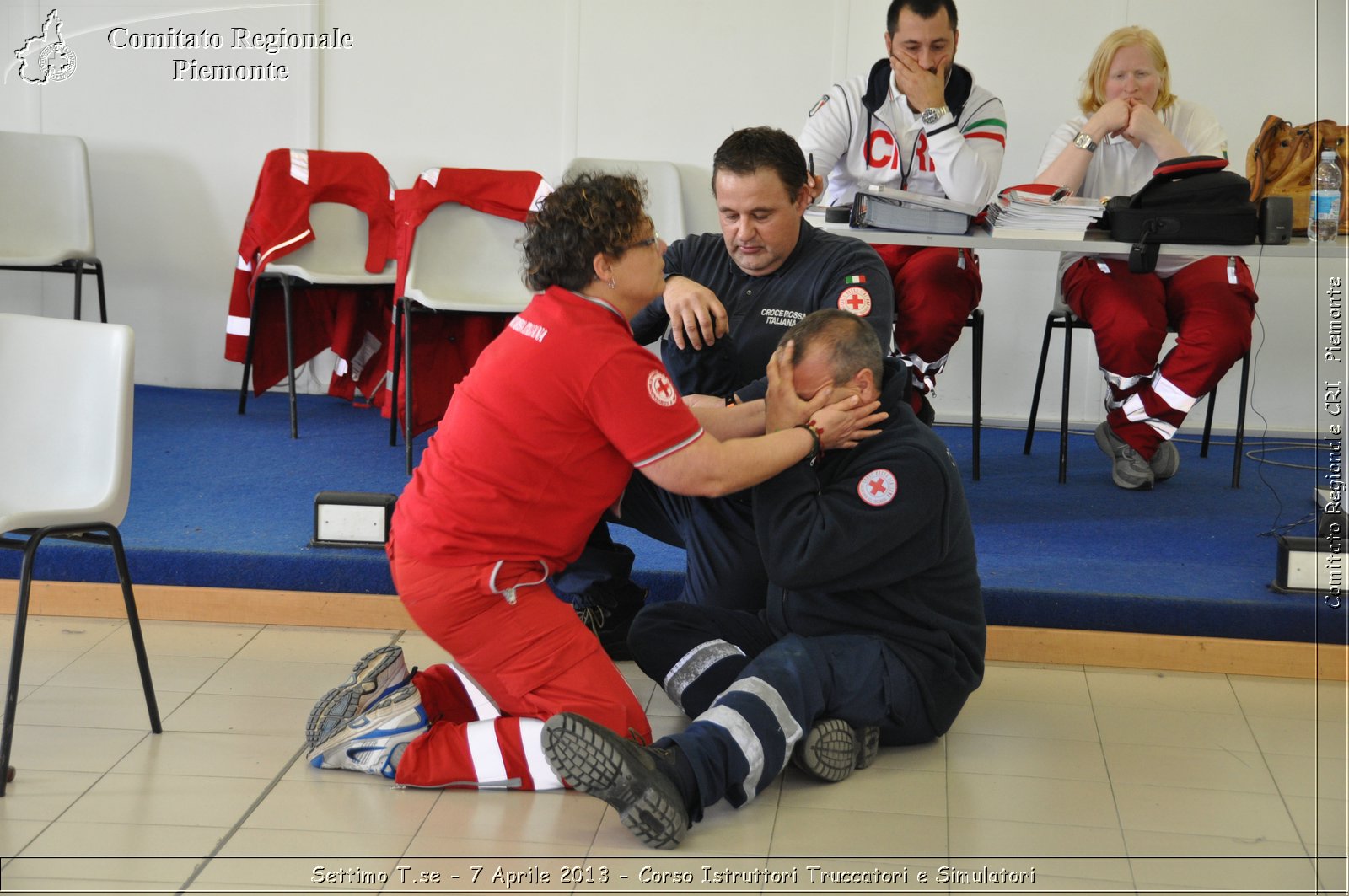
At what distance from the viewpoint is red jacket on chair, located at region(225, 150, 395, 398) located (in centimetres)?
450

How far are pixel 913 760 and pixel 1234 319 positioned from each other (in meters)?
1.96

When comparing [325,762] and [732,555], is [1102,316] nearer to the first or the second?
[732,555]

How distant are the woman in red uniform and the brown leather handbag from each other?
97.6 inches

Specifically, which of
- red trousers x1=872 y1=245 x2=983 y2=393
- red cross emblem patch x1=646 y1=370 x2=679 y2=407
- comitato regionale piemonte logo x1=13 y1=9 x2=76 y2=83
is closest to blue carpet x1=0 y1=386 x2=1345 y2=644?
red trousers x1=872 y1=245 x2=983 y2=393

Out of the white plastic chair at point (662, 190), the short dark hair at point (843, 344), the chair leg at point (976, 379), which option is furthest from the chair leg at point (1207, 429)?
the short dark hair at point (843, 344)

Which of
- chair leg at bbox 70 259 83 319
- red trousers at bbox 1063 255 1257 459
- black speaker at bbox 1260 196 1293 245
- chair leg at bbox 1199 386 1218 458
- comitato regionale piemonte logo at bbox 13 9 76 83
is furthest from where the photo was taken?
comitato regionale piemonte logo at bbox 13 9 76 83

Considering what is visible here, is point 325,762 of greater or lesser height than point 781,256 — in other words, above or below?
below

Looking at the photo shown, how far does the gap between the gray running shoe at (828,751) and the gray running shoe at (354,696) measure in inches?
28.1

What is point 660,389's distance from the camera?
2004 millimetres

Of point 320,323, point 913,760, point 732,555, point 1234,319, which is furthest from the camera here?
point 320,323

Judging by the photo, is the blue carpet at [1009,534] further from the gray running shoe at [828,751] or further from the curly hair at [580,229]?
the curly hair at [580,229]

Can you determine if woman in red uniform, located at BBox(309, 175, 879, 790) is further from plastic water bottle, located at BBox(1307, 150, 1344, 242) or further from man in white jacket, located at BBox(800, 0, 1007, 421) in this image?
plastic water bottle, located at BBox(1307, 150, 1344, 242)

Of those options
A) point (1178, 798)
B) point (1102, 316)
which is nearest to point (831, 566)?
point (1178, 798)

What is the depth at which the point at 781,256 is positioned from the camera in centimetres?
264
